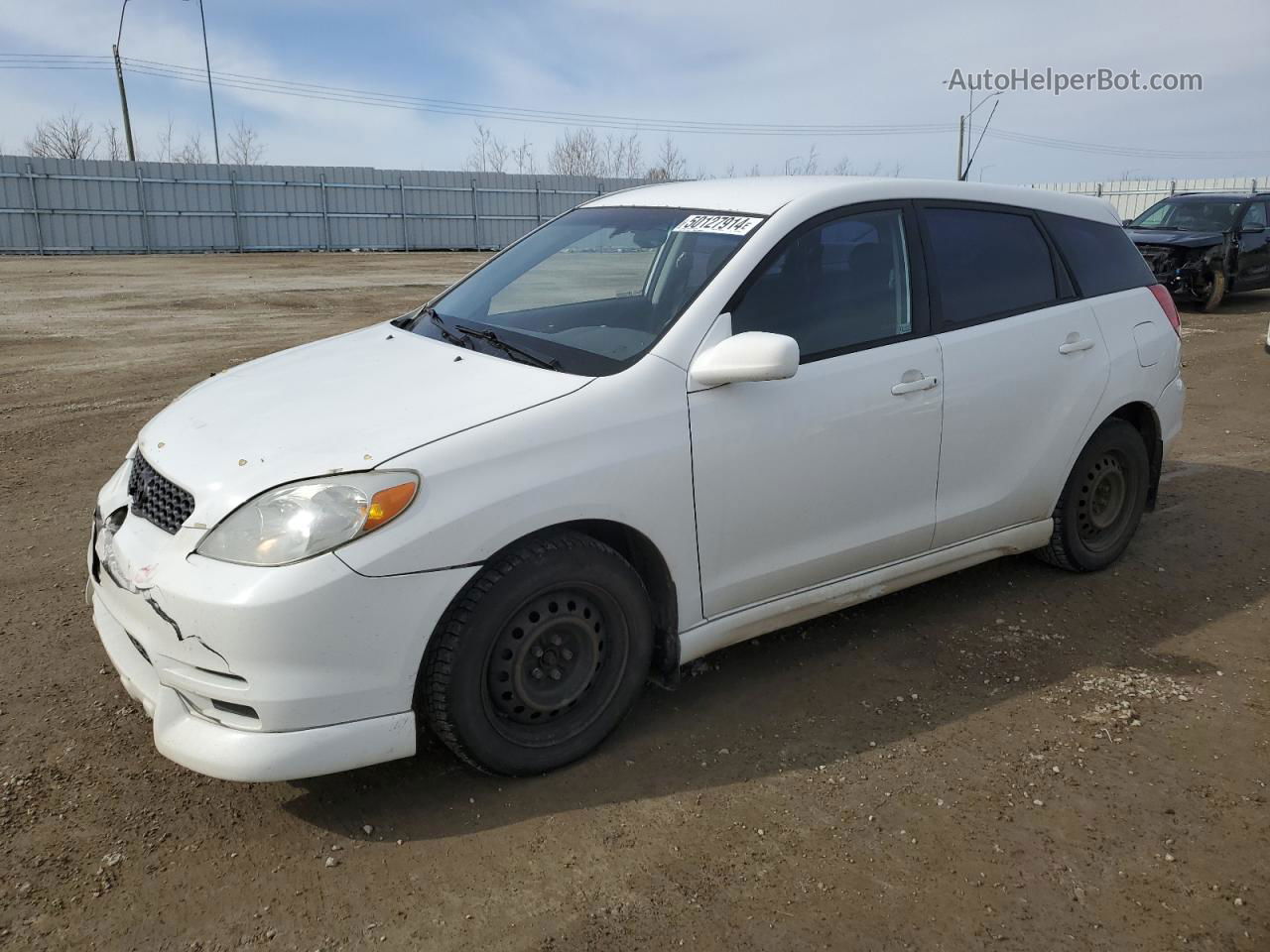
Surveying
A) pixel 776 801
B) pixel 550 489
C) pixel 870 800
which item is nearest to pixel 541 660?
pixel 550 489

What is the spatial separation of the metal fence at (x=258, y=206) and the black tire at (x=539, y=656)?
29.9 metres

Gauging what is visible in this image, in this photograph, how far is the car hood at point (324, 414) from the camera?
2877 mm

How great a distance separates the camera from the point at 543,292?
4215 mm

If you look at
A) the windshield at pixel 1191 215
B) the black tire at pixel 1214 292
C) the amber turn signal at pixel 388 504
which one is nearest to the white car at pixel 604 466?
the amber turn signal at pixel 388 504

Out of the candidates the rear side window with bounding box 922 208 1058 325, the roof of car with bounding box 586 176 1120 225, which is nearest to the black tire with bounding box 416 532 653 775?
the roof of car with bounding box 586 176 1120 225

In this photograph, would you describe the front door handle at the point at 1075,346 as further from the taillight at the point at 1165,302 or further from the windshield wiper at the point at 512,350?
the windshield wiper at the point at 512,350

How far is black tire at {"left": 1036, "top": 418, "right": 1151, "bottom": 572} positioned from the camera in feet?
15.4

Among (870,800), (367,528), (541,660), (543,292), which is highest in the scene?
(543,292)

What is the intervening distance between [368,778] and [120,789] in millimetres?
731

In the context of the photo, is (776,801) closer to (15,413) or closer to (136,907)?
(136,907)

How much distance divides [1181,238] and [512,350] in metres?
14.7

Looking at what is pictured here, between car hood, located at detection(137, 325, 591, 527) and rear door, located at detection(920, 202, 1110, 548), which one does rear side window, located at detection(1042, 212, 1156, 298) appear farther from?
car hood, located at detection(137, 325, 591, 527)

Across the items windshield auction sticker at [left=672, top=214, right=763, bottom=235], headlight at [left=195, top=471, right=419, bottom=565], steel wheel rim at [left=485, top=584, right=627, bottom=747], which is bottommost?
steel wheel rim at [left=485, top=584, right=627, bottom=747]

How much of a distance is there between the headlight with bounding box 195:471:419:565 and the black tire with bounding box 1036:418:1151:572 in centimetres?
318
